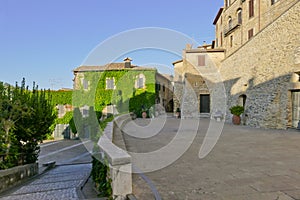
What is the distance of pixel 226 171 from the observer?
10.8ft

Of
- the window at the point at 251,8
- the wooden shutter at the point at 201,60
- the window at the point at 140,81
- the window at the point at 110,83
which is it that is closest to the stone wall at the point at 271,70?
the wooden shutter at the point at 201,60

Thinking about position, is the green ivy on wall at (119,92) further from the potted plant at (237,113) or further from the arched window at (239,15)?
the arched window at (239,15)

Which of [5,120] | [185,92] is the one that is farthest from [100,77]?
[5,120]

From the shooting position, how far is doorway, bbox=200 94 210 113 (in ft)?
62.7

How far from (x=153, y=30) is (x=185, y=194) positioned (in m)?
8.28

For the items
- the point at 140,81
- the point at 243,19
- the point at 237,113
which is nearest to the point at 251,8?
the point at 243,19

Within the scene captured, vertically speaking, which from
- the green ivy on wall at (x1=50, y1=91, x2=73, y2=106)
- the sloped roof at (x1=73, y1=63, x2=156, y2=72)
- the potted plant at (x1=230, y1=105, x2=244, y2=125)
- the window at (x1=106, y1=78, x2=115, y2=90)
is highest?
the sloped roof at (x1=73, y1=63, x2=156, y2=72)

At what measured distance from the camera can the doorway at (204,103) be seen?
19.1m

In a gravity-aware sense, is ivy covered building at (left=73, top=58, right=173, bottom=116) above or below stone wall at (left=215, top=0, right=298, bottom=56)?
below

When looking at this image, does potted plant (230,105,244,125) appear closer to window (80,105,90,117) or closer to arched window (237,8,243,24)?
arched window (237,8,243,24)

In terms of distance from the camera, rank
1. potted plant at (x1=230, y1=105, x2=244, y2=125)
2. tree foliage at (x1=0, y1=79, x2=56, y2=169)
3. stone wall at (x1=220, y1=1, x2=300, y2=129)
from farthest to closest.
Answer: potted plant at (x1=230, y1=105, x2=244, y2=125) < stone wall at (x1=220, y1=1, x2=300, y2=129) < tree foliage at (x1=0, y1=79, x2=56, y2=169)

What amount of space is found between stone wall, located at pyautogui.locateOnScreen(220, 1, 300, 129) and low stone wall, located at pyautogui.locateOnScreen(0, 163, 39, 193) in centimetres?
1135

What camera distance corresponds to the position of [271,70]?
9867 millimetres

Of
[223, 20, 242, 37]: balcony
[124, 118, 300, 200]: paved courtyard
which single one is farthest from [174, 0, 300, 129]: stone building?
[124, 118, 300, 200]: paved courtyard
